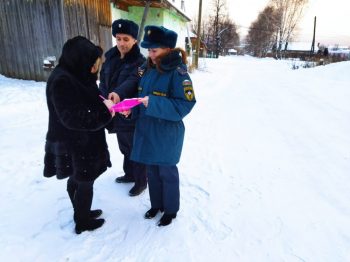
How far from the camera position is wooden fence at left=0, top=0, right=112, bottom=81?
767 centimetres

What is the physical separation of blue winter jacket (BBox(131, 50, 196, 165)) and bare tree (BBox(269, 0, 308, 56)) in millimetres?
36383

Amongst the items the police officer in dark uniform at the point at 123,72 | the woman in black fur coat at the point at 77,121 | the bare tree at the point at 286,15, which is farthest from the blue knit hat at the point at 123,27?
the bare tree at the point at 286,15

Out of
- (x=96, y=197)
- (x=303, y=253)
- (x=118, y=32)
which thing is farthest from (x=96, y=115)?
(x=303, y=253)

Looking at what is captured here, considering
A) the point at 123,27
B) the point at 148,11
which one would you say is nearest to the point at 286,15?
the point at 148,11

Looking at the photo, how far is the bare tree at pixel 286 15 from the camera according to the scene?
3321 centimetres

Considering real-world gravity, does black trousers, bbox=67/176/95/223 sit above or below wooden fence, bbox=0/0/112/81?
below

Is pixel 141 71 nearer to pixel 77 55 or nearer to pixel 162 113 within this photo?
pixel 162 113

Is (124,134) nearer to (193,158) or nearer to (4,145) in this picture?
(193,158)

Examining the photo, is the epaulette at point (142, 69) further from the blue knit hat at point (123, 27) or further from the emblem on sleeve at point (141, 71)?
the blue knit hat at point (123, 27)

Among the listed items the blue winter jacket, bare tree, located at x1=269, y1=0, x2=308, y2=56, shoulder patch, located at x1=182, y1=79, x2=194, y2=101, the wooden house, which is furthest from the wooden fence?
bare tree, located at x1=269, y1=0, x2=308, y2=56

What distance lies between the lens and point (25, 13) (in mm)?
7754

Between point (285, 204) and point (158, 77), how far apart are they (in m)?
1.79

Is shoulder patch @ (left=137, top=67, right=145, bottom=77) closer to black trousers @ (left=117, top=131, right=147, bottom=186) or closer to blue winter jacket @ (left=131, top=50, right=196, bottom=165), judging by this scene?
blue winter jacket @ (left=131, top=50, right=196, bottom=165)

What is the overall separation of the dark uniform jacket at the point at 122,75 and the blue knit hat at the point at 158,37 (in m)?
0.49
